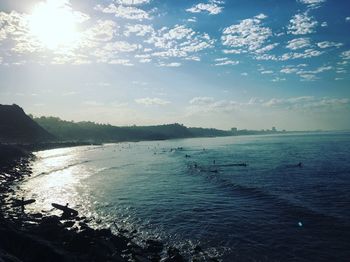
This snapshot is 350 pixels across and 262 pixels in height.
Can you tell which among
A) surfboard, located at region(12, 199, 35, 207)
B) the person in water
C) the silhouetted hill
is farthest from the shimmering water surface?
the silhouetted hill

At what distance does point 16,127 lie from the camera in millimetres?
168250

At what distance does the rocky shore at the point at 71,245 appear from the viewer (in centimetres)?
2045

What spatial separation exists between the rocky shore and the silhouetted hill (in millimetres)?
136052

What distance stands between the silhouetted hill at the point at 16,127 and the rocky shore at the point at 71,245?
13605cm

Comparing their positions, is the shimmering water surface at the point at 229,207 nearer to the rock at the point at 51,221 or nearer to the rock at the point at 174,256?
the rock at the point at 174,256

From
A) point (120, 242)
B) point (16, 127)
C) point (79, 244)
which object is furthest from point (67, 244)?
point (16, 127)

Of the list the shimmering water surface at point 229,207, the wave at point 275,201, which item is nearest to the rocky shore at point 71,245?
the shimmering water surface at point 229,207

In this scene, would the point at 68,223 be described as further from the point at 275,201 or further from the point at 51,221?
the point at 275,201

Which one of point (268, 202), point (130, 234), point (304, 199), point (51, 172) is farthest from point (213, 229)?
point (51, 172)

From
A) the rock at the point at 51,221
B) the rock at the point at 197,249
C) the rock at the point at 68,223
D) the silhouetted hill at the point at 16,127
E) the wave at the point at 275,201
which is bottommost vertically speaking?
the rock at the point at 197,249

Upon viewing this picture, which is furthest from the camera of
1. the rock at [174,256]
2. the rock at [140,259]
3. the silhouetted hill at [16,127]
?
the silhouetted hill at [16,127]

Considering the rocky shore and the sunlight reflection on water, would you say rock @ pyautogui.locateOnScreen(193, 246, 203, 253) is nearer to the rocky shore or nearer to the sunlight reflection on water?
the rocky shore

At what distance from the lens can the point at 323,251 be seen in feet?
75.8

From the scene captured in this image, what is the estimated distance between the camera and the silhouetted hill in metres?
157
